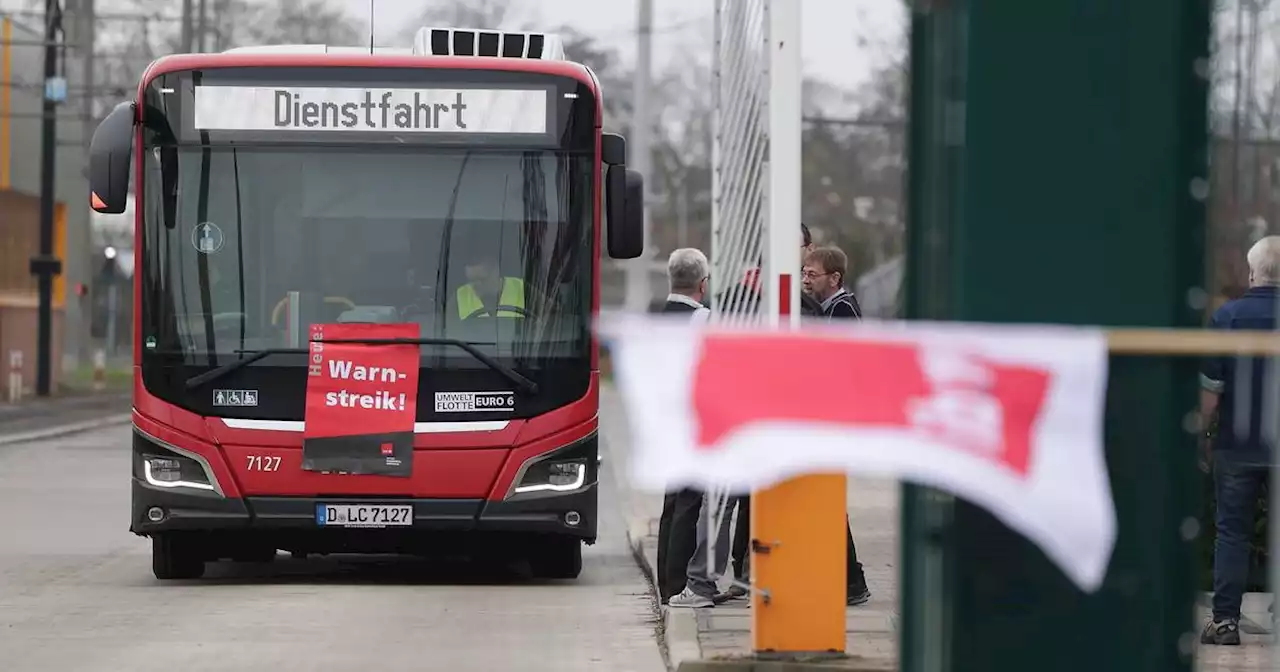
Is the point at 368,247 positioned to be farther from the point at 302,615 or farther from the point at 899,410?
the point at 899,410

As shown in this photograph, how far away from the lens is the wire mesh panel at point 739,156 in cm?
803

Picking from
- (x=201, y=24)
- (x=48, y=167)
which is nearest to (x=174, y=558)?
(x=48, y=167)

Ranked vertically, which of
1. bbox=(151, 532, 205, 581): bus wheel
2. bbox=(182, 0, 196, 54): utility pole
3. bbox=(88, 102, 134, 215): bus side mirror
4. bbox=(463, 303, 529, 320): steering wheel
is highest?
bbox=(182, 0, 196, 54): utility pole

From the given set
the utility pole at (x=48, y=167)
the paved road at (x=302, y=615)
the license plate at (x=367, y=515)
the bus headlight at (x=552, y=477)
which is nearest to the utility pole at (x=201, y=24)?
the utility pole at (x=48, y=167)

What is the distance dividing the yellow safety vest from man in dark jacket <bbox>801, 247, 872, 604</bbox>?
179cm

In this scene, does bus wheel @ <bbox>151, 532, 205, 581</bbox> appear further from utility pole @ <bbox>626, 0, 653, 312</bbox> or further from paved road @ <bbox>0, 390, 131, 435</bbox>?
utility pole @ <bbox>626, 0, 653, 312</bbox>

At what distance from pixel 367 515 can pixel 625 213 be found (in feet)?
6.79

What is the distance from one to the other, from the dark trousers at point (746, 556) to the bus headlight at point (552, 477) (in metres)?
0.92

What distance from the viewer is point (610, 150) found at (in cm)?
1177

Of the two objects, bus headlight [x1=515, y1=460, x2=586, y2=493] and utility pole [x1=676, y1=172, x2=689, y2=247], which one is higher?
utility pole [x1=676, y1=172, x2=689, y2=247]

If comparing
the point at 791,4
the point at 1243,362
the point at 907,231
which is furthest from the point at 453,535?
the point at 907,231

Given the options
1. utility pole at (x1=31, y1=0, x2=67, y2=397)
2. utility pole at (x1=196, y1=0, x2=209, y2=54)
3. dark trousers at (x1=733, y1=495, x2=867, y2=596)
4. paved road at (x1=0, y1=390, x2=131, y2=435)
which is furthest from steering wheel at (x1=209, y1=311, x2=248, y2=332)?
utility pole at (x1=196, y1=0, x2=209, y2=54)

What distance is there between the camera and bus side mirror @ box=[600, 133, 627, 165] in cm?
1176

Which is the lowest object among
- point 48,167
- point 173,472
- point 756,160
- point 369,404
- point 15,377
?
point 15,377
